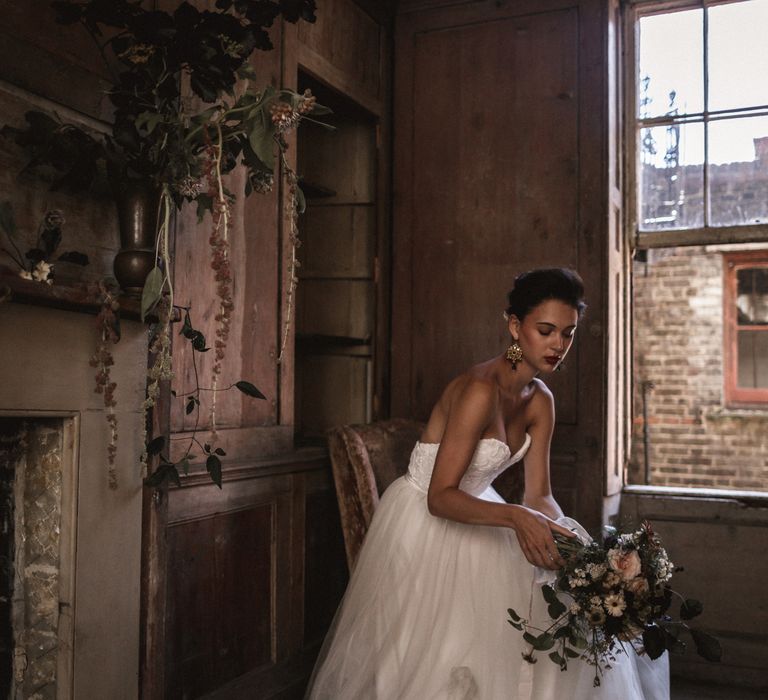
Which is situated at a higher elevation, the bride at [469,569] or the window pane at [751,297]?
the window pane at [751,297]

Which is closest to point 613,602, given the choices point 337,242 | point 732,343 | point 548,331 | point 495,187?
point 548,331

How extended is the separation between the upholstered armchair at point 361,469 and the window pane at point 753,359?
18.5 feet

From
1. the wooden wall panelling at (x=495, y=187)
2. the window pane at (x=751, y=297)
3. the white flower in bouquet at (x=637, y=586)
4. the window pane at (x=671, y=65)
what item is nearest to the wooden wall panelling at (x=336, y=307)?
the wooden wall panelling at (x=495, y=187)

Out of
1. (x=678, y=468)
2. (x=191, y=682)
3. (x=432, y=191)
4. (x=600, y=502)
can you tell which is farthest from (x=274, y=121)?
(x=678, y=468)

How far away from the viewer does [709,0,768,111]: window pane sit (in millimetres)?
3770

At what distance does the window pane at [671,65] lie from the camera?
3.87m

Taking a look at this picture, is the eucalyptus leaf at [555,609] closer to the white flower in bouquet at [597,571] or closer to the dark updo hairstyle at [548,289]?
the white flower in bouquet at [597,571]

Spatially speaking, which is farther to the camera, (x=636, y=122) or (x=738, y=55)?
(x=636, y=122)

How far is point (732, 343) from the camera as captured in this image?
7898 millimetres

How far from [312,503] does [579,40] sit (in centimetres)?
242

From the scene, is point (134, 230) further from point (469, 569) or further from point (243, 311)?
point (469, 569)

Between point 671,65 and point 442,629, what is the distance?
289 cm

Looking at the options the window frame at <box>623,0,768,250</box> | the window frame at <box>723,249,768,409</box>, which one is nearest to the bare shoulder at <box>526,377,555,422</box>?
the window frame at <box>623,0,768,250</box>

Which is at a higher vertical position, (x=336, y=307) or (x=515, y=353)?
(x=336, y=307)
